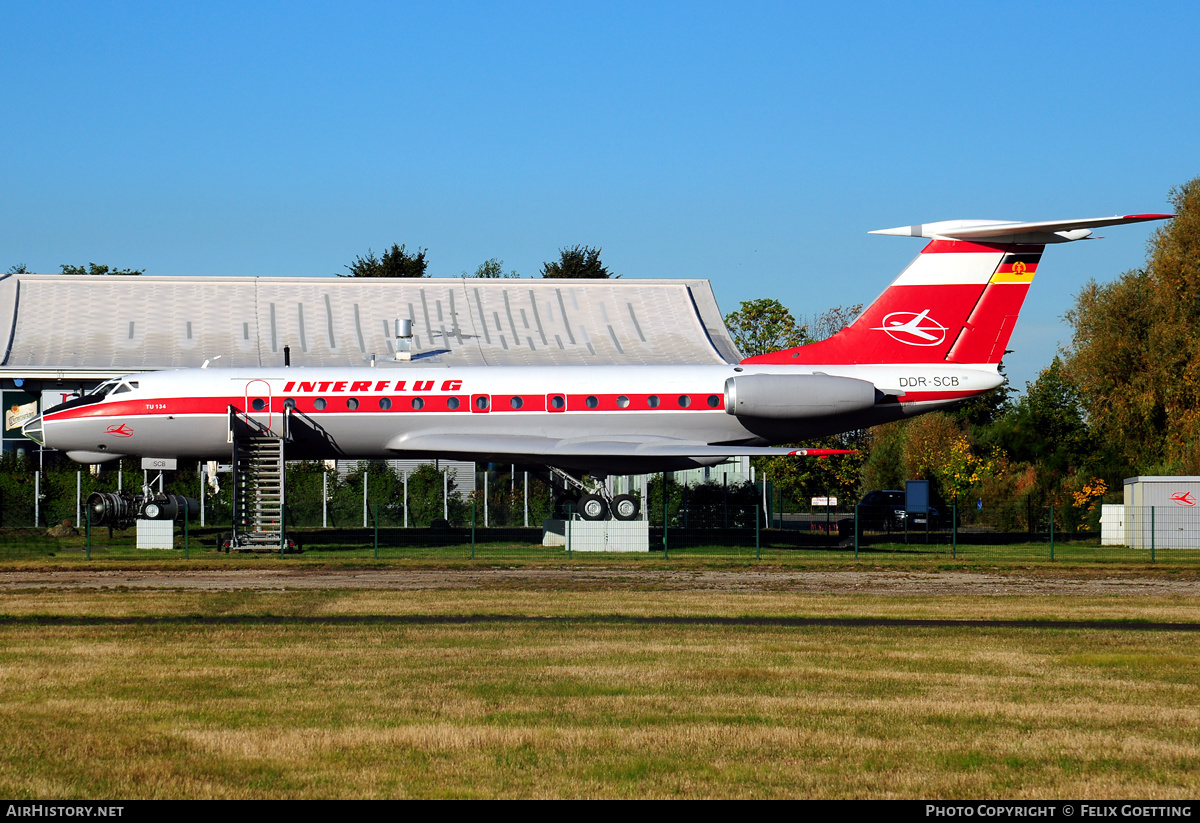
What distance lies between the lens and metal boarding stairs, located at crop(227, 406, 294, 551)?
28391 mm

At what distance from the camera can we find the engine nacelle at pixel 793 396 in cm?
2872

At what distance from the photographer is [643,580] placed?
21094mm

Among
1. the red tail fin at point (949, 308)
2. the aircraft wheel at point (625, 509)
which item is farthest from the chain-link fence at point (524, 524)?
the red tail fin at point (949, 308)

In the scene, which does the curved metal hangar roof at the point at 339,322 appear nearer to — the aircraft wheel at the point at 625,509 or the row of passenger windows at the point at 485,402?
the row of passenger windows at the point at 485,402

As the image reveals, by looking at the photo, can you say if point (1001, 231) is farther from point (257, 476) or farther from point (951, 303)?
point (257, 476)

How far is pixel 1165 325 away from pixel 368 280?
30.1 metres

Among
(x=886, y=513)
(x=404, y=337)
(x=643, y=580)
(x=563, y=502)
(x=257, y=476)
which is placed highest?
(x=404, y=337)

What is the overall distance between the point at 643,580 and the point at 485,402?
9444 millimetres

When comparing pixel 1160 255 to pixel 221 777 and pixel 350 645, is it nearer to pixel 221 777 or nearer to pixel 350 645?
pixel 350 645

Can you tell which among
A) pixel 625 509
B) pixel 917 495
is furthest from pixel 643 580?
pixel 917 495

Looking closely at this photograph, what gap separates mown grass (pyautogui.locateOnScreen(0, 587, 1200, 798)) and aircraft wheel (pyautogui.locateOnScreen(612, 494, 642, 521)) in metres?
13.7

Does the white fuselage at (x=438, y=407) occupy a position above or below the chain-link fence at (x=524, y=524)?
above

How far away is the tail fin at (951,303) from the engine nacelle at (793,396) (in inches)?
51.8

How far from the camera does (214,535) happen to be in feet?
110
